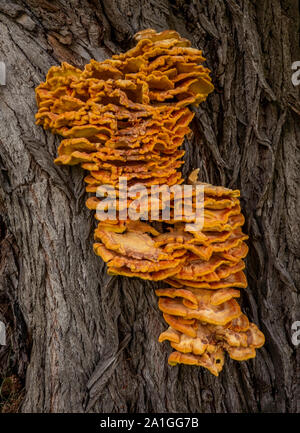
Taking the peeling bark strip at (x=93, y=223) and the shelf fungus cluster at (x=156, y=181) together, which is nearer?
the shelf fungus cluster at (x=156, y=181)

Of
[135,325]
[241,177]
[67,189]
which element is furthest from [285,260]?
[67,189]

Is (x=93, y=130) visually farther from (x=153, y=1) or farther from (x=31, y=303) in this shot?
(x=31, y=303)

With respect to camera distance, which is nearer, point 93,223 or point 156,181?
point 156,181

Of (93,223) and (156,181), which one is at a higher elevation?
(156,181)

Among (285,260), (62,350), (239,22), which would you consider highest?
(239,22)
